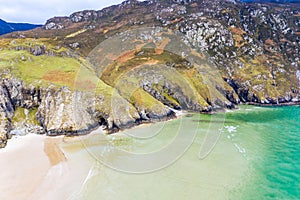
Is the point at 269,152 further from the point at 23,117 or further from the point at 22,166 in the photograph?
the point at 23,117

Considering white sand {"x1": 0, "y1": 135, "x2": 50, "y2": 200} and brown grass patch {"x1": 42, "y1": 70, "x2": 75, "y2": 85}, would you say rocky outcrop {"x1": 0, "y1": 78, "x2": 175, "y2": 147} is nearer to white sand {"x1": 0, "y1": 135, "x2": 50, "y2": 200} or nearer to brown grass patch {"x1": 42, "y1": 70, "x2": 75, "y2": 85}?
brown grass patch {"x1": 42, "y1": 70, "x2": 75, "y2": 85}

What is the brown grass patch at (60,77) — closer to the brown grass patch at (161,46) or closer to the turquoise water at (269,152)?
the turquoise water at (269,152)

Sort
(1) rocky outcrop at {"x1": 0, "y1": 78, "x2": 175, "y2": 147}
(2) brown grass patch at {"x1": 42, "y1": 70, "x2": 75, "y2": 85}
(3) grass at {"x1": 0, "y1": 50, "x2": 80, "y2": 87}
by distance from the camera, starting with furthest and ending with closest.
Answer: (2) brown grass patch at {"x1": 42, "y1": 70, "x2": 75, "y2": 85}, (3) grass at {"x1": 0, "y1": 50, "x2": 80, "y2": 87}, (1) rocky outcrop at {"x1": 0, "y1": 78, "x2": 175, "y2": 147}

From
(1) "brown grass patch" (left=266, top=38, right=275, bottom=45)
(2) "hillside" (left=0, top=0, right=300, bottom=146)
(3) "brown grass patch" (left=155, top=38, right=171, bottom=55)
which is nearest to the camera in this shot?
(2) "hillside" (left=0, top=0, right=300, bottom=146)

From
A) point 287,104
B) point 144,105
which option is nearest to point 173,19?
point 287,104

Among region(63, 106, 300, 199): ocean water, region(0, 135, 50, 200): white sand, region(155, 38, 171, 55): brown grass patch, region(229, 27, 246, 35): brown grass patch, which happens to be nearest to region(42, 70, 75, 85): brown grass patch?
region(0, 135, 50, 200): white sand

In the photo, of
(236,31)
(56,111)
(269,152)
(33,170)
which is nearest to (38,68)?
(56,111)

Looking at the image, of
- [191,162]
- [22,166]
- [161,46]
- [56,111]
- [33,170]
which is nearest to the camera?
[33,170]
